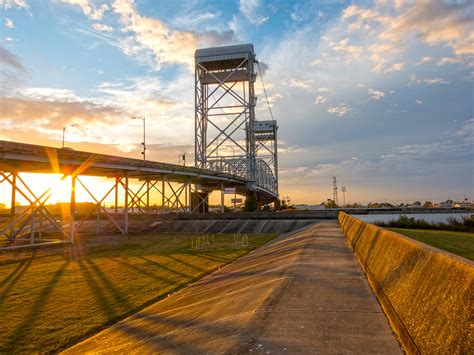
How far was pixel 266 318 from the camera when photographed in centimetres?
605

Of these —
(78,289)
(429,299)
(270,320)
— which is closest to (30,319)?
(78,289)

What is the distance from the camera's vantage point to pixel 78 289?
505 inches

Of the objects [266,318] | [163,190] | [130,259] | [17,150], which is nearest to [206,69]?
[163,190]

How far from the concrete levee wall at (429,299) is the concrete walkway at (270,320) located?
17.2 inches

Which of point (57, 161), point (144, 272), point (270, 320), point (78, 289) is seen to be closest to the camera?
point (270, 320)

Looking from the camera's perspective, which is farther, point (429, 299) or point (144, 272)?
point (144, 272)

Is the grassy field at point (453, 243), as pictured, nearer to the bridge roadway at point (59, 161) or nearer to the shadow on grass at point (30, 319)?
the shadow on grass at point (30, 319)

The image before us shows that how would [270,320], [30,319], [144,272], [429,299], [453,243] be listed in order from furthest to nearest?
[453,243] → [144,272] → [30,319] → [270,320] → [429,299]

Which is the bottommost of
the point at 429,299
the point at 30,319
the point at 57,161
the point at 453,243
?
the point at 30,319

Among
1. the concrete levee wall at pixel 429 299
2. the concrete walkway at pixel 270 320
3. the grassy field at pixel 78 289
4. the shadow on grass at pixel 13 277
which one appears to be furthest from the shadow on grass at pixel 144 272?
the concrete levee wall at pixel 429 299

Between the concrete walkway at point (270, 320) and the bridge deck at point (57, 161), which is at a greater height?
the bridge deck at point (57, 161)

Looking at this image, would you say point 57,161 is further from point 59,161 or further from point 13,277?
point 13,277

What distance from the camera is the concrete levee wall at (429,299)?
3.18 m

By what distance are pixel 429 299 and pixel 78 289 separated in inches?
498
